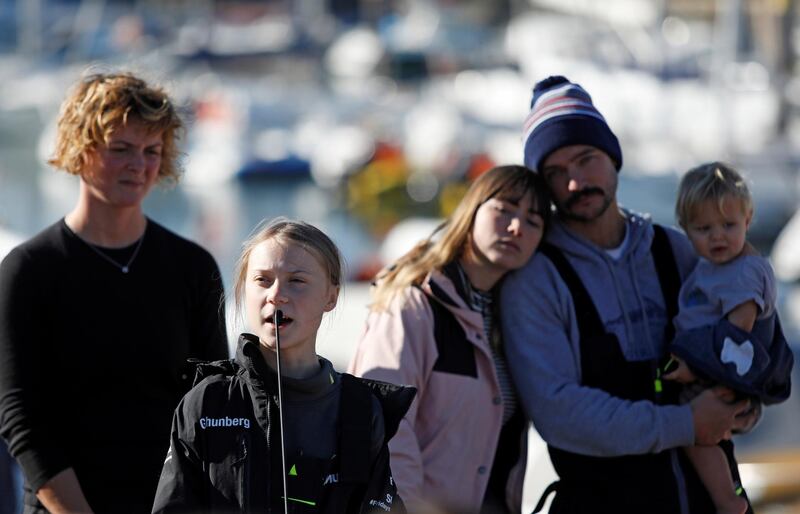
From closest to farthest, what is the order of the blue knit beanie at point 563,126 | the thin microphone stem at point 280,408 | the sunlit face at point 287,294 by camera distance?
the thin microphone stem at point 280,408 → the sunlit face at point 287,294 → the blue knit beanie at point 563,126

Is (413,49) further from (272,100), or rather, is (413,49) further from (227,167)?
(227,167)

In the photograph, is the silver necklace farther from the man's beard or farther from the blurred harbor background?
the blurred harbor background

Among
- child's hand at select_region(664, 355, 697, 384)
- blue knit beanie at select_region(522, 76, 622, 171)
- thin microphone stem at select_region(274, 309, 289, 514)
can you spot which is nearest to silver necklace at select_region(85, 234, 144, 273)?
thin microphone stem at select_region(274, 309, 289, 514)

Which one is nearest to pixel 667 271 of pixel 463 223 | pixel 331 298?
pixel 463 223

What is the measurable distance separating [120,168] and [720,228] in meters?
1.69

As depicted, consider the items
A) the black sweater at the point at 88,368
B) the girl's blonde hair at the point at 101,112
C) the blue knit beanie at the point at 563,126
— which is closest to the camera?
the black sweater at the point at 88,368

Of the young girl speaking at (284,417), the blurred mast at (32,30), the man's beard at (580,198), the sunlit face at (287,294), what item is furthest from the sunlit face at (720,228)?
the blurred mast at (32,30)

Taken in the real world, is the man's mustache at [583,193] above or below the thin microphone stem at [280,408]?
above

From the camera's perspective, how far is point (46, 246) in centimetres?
312

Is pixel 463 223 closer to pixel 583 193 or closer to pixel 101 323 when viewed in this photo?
pixel 583 193

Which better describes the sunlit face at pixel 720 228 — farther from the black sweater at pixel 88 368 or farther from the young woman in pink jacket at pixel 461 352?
the black sweater at pixel 88 368

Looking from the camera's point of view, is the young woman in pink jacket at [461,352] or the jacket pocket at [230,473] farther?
the young woman in pink jacket at [461,352]

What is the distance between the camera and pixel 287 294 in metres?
2.54

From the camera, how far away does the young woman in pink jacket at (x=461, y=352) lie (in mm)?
3332
